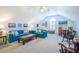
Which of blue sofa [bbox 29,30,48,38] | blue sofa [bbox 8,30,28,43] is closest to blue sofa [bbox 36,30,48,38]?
blue sofa [bbox 29,30,48,38]

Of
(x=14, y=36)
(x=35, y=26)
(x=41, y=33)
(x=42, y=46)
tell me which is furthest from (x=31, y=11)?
(x=42, y=46)

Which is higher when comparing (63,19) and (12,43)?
(63,19)

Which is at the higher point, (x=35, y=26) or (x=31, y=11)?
(x=31, y=11)

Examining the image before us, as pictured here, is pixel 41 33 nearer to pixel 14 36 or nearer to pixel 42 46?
pixel 42 46

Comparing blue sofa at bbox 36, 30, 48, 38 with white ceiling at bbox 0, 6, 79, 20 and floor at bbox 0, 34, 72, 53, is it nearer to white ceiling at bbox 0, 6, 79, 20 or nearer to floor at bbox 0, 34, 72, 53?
floor at bbox 0, 34, 72, 53

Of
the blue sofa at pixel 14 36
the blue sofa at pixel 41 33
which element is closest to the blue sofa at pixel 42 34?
the blue sofa at pixel 41 33

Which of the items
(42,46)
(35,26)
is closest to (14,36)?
(35,26)

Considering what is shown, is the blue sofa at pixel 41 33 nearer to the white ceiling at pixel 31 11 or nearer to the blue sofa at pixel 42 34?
the blue sofa at pixel 42 34

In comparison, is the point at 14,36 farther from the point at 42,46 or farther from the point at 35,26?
the point at 42,46

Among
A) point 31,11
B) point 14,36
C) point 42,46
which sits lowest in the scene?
point 42,46
